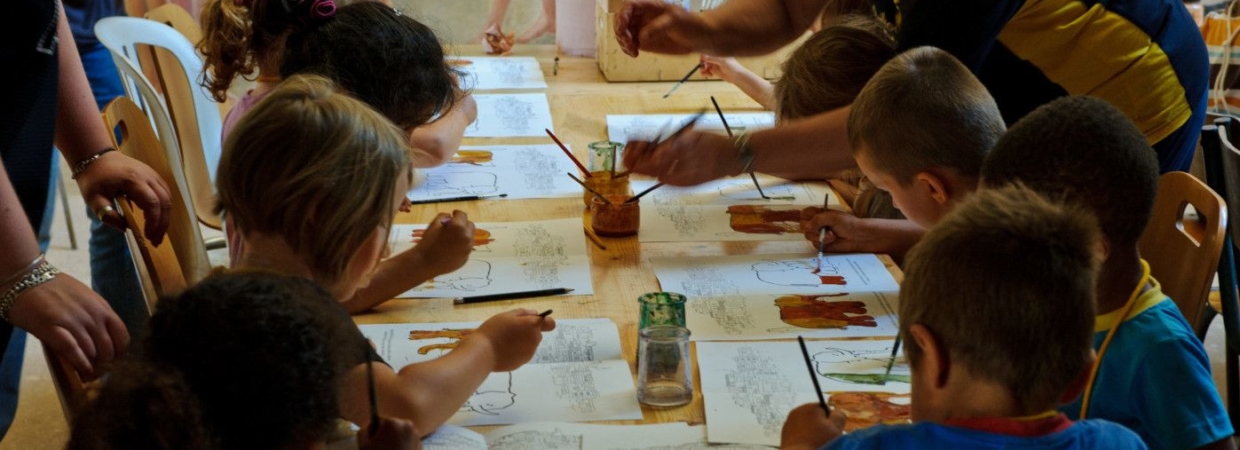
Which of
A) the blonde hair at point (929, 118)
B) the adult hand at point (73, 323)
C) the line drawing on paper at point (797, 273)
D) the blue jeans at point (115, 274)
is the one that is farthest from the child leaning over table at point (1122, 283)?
the blue jeans at point (115, 274)

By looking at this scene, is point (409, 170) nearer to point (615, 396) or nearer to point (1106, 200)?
point (615, 396)

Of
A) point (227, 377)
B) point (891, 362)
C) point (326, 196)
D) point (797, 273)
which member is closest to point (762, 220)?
point (797, 273)

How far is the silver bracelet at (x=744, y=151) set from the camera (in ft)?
5.94

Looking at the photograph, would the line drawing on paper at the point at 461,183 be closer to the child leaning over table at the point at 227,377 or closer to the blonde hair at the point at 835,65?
the blonde hair at the point at 835,65

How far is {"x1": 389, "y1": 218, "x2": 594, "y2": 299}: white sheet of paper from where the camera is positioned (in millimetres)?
1797

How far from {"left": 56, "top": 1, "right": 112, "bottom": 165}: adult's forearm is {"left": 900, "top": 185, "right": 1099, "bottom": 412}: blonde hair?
120cm

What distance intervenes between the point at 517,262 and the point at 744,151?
42cm

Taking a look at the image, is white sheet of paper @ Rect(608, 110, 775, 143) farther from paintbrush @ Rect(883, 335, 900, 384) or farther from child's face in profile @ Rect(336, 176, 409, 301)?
child's face in profile @ Rect(336, 176, 409, 301)

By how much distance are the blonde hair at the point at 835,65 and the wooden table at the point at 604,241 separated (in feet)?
0.86

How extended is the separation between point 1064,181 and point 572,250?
2.87 ft

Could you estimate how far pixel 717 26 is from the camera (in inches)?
97.3

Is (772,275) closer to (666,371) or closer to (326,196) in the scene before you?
(666,371)

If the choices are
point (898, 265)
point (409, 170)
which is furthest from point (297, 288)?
point (898, 265)

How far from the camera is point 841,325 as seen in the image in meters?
1.67
